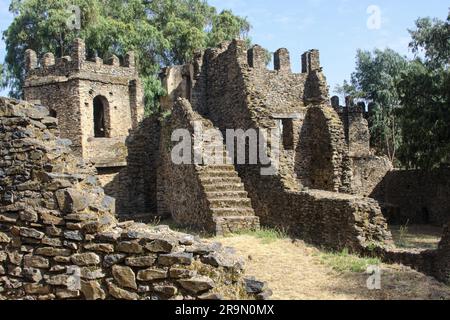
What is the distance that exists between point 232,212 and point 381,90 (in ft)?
96.2

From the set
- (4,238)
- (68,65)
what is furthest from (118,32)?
(4,238)

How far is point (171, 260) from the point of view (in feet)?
20.0

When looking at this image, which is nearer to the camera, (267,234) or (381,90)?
(267,234)

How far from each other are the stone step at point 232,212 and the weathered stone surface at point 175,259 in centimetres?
730

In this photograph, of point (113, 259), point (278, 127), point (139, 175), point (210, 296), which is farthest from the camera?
point (139, 175)

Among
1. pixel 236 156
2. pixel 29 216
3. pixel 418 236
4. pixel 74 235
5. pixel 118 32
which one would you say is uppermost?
pixel 118 32

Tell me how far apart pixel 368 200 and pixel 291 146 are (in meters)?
6.88

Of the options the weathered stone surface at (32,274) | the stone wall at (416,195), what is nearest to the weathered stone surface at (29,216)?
the weathered stone surface at (32,274)

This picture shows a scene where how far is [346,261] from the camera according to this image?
397 inches

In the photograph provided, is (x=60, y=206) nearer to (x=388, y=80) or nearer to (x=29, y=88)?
(x=29, y=88)

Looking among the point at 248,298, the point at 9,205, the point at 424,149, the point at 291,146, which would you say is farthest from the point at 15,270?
the point at 424,149

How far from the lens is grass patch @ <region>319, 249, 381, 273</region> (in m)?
9.55

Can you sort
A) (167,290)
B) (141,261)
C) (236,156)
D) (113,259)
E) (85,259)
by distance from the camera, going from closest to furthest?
Answer: (167,290), (141,261), (113,259), (85,259), (236,156)

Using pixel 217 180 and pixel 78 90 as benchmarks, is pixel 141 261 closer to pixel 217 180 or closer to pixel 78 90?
pixel 217 180
